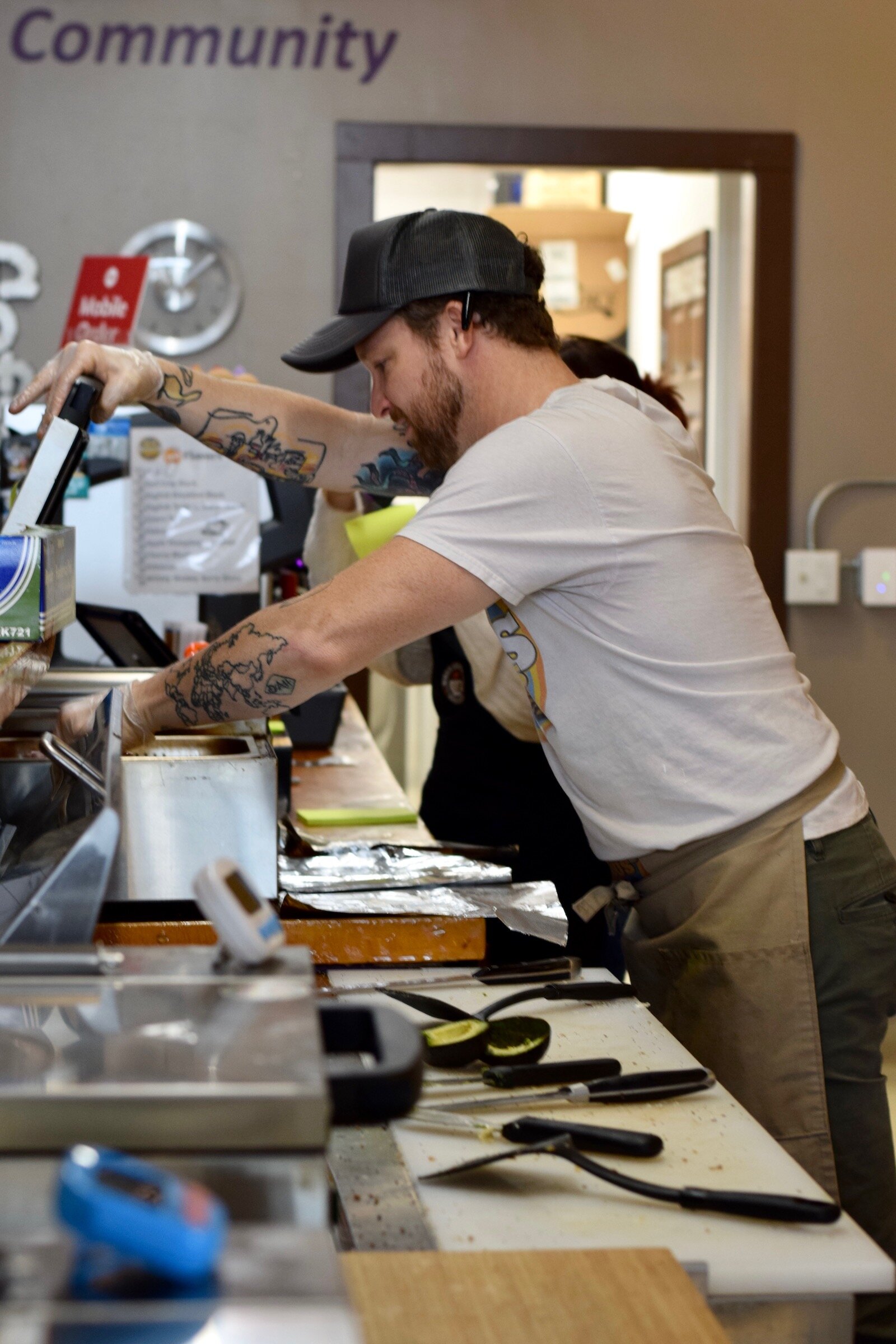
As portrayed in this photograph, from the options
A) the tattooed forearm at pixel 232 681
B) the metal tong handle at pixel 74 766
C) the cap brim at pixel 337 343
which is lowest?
the metal tong handle at pixel 74 766

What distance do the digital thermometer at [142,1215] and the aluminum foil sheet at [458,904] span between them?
923 millimetres

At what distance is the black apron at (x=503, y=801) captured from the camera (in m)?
2.25

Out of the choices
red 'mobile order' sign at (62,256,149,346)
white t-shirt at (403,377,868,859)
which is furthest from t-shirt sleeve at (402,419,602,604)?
red 'mobile order' sign at (62,256,149,346)

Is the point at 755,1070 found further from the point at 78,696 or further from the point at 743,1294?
the point at 78,696

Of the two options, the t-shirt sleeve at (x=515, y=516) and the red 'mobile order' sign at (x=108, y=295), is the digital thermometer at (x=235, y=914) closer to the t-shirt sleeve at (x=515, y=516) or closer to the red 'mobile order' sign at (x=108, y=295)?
the t-shirt sleeve at (x=515, y=516)

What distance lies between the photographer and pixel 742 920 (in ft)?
4.94

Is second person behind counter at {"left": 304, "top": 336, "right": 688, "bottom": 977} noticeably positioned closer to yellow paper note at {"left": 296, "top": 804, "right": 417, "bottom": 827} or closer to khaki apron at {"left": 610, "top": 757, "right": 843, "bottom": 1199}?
yellow paper note at {"left": 296, "top": 804, "right": 417, "bottom": 827}

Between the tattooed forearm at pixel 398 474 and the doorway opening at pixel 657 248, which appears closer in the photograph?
the tattooed forearm at pixel 398 474

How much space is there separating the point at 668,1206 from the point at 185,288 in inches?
124

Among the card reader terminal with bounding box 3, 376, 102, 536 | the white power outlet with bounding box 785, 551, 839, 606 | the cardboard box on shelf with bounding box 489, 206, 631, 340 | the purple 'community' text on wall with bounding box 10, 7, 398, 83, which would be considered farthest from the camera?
the cardboard box on shelf with bounding box 489, 206, 631, 340

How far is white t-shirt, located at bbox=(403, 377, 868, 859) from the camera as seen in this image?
1.43 m

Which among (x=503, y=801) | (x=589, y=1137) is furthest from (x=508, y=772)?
(x=589, y=1137)

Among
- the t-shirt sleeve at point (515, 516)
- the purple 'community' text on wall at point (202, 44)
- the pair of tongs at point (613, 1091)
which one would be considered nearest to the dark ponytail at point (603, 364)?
the t-shirt sleeve at point (515, 516)

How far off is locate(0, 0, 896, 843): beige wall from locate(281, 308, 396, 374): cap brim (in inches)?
76.7
